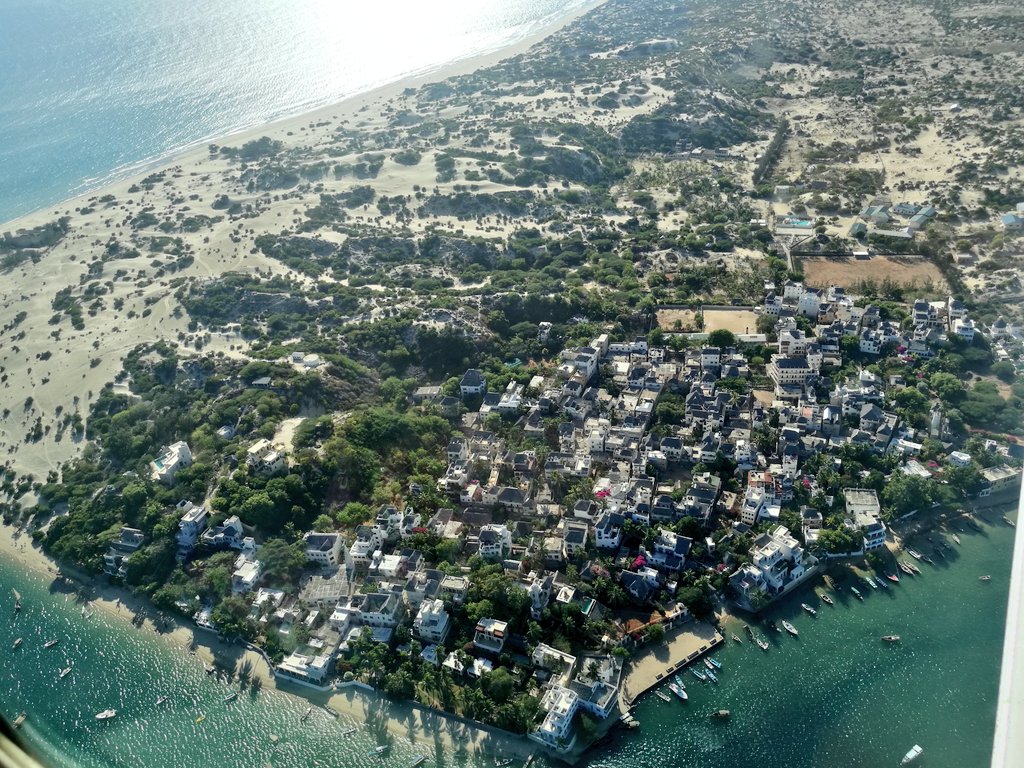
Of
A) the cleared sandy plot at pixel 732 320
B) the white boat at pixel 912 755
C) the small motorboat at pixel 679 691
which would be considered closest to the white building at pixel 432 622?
the small motorboat at pixel 679 691

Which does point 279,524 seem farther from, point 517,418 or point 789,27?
point 789,27

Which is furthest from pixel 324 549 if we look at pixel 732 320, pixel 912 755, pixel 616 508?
pixel 732 320

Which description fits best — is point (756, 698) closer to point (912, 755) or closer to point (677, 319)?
point (912, 755)

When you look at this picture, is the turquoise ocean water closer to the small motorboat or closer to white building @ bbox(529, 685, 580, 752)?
the small motorboat

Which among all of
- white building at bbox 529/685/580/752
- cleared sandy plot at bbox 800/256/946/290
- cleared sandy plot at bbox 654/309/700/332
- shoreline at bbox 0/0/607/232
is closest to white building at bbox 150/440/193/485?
white building at bbox 529/685/580/752

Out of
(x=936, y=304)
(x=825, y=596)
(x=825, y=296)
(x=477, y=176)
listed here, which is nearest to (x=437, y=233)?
(x=477, y=176)
